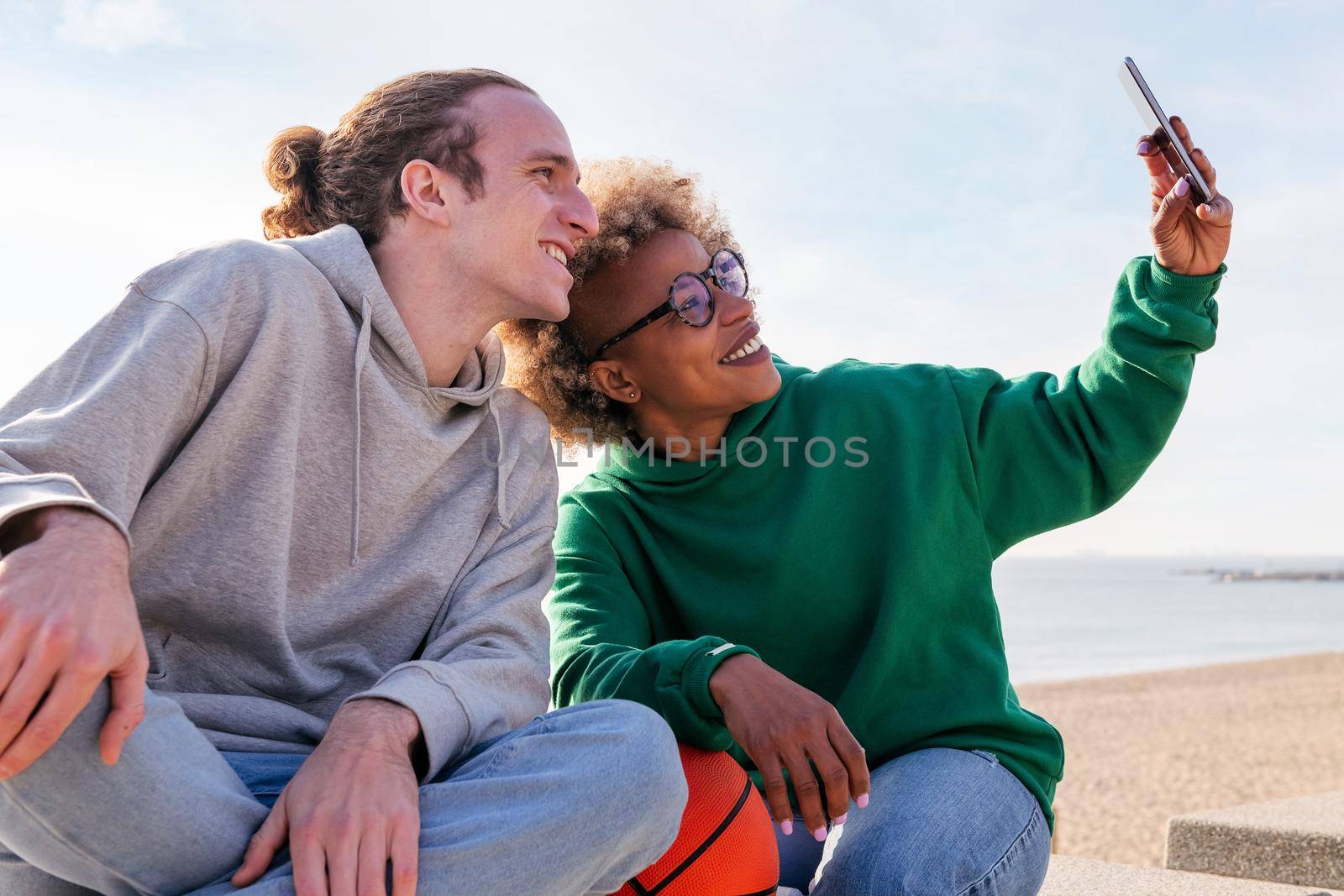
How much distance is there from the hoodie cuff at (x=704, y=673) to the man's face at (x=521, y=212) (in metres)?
1.02

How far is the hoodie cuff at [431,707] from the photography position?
234cm

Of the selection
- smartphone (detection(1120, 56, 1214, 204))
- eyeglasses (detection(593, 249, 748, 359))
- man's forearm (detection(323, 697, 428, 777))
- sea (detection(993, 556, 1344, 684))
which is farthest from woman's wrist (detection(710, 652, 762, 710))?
sea (detection(993, 556, 1344, 684))

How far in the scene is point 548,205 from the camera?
3.20 meters

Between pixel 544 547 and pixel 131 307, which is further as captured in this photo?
pixel 544 547

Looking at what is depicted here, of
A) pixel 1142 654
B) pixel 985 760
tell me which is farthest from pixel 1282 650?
pixel 985 760

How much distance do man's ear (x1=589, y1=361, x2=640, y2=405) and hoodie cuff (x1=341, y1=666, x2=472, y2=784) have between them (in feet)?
5.27

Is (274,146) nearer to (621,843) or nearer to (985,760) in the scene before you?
(621,843)

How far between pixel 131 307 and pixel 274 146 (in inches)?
46.3

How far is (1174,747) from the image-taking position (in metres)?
21.3

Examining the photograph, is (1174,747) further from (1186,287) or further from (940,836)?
(940,836)

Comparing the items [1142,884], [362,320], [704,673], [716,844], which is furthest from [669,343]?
[1142,884]

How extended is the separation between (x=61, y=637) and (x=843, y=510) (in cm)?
233

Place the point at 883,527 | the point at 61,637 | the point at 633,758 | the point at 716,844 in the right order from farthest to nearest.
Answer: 1. the point at 883,527
2. the point at 716,844
3. the point at 633,758
4. the point at 61,637

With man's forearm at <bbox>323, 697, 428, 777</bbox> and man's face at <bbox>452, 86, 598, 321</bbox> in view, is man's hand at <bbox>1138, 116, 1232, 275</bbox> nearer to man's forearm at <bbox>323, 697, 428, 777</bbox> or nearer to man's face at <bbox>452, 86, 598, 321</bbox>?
man's face at <bbox>452, 86, 598, 321</bbox>
